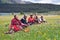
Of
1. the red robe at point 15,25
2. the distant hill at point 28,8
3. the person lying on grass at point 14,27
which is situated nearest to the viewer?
the person lying on grass at point 14,27

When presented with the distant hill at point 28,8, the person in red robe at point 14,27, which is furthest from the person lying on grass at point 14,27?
the distant hill at point 28,8

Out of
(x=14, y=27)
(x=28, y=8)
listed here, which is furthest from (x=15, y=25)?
(x=28, y=8)

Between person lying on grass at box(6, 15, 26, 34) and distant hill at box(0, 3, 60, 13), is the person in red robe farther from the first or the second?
distant hill at box(0, 3, 60, 13)

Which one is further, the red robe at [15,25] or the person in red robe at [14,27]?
the red robe at [15,25]

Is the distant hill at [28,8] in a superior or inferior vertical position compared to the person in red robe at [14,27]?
inferior

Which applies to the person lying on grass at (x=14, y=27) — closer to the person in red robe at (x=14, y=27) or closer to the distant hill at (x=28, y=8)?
the person in red robe at (x=14, y=27)

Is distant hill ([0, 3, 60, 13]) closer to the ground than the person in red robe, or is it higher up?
closer to the ground

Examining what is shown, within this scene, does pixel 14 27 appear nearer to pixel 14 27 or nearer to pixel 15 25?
pixel 14 27

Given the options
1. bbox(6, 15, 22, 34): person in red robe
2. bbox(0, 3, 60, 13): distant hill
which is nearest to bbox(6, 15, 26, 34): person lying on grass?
bbox(6, 15, 22, 34): person in red robe

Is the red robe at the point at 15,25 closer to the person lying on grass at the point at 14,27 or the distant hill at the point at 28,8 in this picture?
the person lying on grass at the point at 14,27

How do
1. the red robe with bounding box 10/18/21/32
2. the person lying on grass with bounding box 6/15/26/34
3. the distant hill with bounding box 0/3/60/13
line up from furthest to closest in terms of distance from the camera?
the distant hill with bounding box 0/3/60/13 < the red robe with bounding box 10/18/21/32 < the person lying on grass with bounding box 6/15/26/34

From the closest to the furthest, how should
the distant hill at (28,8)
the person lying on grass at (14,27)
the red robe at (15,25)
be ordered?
the person lying on grass at (14,27) < the red robe at (15,25) < the distant hill at (28,8)

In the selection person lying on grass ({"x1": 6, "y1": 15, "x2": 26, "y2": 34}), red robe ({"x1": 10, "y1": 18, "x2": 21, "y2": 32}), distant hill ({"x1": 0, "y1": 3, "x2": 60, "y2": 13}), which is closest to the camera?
person lying on grass ({"x1": 6, "y1": 15, "x2": 26, "y2": 34})

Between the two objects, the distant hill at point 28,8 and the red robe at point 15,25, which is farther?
the distant hill at point 28,8
